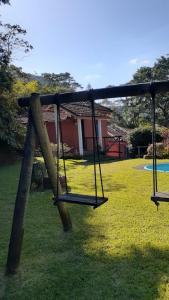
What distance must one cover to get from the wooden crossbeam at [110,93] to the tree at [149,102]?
1109 inches

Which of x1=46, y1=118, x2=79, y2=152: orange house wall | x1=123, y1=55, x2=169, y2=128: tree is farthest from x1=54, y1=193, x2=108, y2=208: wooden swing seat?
x1=123, y1=55, x2=169, y2=128: tree

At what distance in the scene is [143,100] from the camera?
3416 cm

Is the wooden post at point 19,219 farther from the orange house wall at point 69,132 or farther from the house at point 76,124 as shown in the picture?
the orange house wall at point 69,132

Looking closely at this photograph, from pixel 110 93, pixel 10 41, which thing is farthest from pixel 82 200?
pixel 10 41

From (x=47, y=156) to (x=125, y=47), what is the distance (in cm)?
1299

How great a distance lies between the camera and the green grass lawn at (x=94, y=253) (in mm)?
3402

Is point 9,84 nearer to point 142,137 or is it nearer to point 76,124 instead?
point 76,124

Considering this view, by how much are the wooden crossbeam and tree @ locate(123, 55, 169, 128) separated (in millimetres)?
28164

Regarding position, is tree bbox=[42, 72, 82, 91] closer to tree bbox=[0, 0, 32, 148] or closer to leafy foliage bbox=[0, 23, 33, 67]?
leafy foliage bbox=[0, 23, 33, 67]

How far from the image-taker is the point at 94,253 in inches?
169

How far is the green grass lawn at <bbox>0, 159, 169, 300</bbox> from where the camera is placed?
340cm

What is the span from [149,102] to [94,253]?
30.4 meters

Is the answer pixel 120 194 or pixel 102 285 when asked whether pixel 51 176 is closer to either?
pixel 102 285

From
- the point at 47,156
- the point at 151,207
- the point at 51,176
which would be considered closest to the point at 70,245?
the point at 51,176
